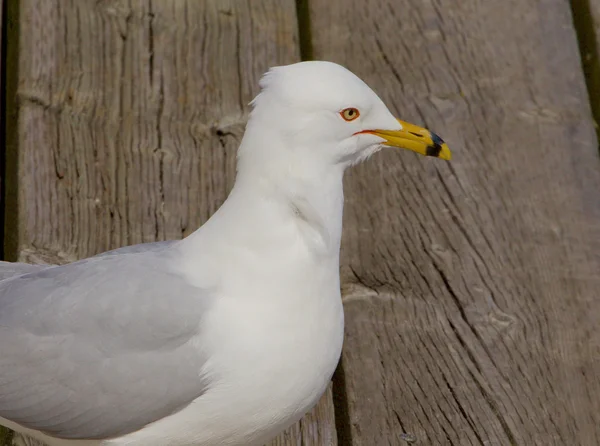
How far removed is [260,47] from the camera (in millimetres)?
3898

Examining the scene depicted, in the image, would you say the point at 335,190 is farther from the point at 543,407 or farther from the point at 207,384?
the point at 543,407

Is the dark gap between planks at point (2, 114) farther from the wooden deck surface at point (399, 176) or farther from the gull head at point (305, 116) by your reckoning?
the gull head at point (305, 116)

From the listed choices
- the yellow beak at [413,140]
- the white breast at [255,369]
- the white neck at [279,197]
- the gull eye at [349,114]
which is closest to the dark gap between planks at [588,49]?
the yellow beak at [413,140]

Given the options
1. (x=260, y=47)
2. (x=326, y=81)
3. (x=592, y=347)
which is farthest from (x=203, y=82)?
(x=592, y=347)

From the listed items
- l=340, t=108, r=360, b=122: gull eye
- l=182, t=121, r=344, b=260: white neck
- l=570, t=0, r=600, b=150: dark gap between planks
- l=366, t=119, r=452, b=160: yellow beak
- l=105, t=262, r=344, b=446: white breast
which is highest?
l=570, t=0, r=600, b=150: dark gap between planks

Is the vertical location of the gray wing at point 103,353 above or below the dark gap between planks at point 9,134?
below

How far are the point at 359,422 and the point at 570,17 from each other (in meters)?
1.96

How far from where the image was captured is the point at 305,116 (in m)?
2.50

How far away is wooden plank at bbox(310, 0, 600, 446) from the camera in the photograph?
9.80 feet

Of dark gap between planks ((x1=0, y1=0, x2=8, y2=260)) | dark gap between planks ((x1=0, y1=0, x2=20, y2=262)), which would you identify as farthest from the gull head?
dark gap between planks ((x1=0, y1=0, x2=8, y2=260))

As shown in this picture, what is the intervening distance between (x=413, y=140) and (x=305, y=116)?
14.3 inches

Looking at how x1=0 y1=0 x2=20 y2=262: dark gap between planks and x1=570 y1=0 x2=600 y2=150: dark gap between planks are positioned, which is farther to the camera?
x1=570 y1=0 x2=600 y2=150: dark gap between planks

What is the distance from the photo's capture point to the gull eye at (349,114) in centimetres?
256

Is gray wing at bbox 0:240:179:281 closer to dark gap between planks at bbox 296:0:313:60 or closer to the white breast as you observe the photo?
the white breast
